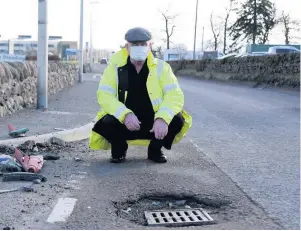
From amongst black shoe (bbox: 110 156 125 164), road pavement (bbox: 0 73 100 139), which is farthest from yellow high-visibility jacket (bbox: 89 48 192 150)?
road pavement (bbox: 0 73 100 139)

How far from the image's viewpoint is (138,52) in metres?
5.72

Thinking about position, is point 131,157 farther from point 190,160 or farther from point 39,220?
point 39,220

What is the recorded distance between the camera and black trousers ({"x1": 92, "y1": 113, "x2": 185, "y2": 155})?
5785mm

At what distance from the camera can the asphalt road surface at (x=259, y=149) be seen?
14.5 feet

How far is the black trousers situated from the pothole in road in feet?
4.75

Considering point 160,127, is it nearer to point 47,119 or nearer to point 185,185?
point 185,185

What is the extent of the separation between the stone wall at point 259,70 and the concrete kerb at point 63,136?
1541cm

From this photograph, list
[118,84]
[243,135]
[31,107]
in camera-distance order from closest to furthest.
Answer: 1. [118,84]
2. [243,135]
3. [31,107]

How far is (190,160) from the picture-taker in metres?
6.17

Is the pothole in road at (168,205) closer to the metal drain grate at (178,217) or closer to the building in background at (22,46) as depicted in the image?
the metal drain grate at (178,217)

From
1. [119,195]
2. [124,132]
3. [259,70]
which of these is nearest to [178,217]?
[119,195]

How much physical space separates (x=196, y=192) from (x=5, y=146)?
9.02 ft

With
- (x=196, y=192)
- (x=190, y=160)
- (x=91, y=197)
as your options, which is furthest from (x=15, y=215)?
(x=190, y=160)

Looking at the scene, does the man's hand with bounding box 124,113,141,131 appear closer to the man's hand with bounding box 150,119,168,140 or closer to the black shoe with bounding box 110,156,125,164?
the man's hand with bounding box 150,119,168,140
